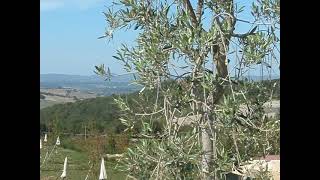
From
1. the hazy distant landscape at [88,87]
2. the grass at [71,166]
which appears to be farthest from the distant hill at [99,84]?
the grass at [71,166]

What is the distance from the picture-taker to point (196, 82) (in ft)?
4.00

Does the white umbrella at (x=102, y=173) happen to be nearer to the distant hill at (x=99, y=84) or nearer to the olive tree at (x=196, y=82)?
the olive tree at (x=196, y=82)

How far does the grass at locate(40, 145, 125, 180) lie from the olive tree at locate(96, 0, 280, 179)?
0.15ft

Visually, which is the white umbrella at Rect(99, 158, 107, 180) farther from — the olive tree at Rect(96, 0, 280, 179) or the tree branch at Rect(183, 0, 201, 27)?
the tree branch at Rect(183, 0, 201, 27)

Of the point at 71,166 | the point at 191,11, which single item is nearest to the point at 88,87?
the point at 71,166

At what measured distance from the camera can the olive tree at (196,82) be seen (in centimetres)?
120
